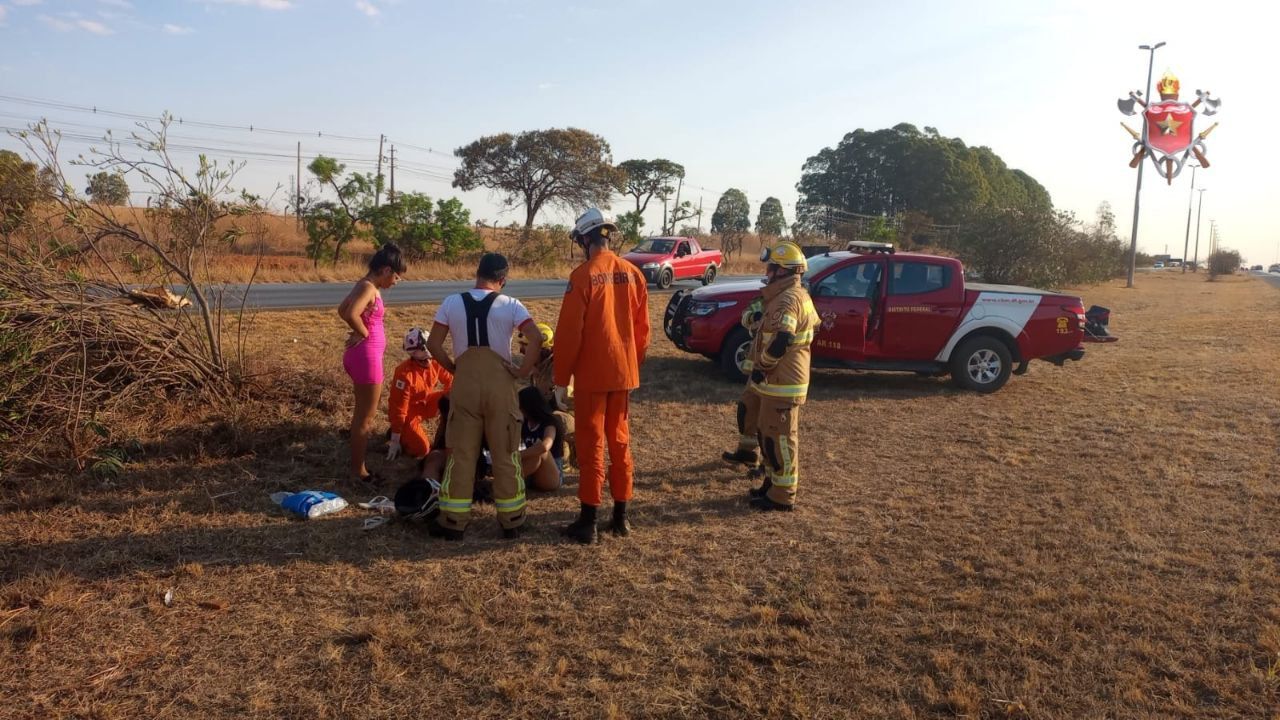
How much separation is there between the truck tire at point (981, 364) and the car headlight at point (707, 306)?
2.76m

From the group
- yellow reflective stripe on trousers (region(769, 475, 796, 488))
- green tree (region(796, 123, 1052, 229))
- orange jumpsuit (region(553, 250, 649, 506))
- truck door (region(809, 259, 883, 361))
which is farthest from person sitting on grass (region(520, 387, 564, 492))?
green tree (region(796, 123, 1052, 229))

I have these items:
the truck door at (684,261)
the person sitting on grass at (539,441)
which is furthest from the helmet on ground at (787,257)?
the truck door at (684,261)

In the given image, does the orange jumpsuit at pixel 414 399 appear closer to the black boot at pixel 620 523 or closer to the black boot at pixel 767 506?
the black boot at pixel 620 523

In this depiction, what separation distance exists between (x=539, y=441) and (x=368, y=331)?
132 centimetres

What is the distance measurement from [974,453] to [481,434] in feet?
14.9

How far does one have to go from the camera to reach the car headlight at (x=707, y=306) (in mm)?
9664

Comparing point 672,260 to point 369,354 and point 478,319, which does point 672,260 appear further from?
point 478,319

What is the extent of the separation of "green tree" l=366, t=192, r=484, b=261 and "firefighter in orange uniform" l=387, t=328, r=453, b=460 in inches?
910

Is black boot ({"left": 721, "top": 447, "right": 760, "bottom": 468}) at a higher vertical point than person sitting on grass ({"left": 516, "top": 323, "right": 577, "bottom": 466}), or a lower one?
lower

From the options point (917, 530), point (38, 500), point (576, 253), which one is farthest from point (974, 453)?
point (576, 253)

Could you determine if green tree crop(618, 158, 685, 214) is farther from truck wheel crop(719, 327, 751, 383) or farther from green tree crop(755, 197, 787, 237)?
truck wheel crop(719, 327, 751, 383)

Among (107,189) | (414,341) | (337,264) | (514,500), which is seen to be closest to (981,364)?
(414,341)

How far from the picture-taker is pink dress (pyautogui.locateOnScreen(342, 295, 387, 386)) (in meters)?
5.29

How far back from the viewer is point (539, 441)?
5.58 metres
